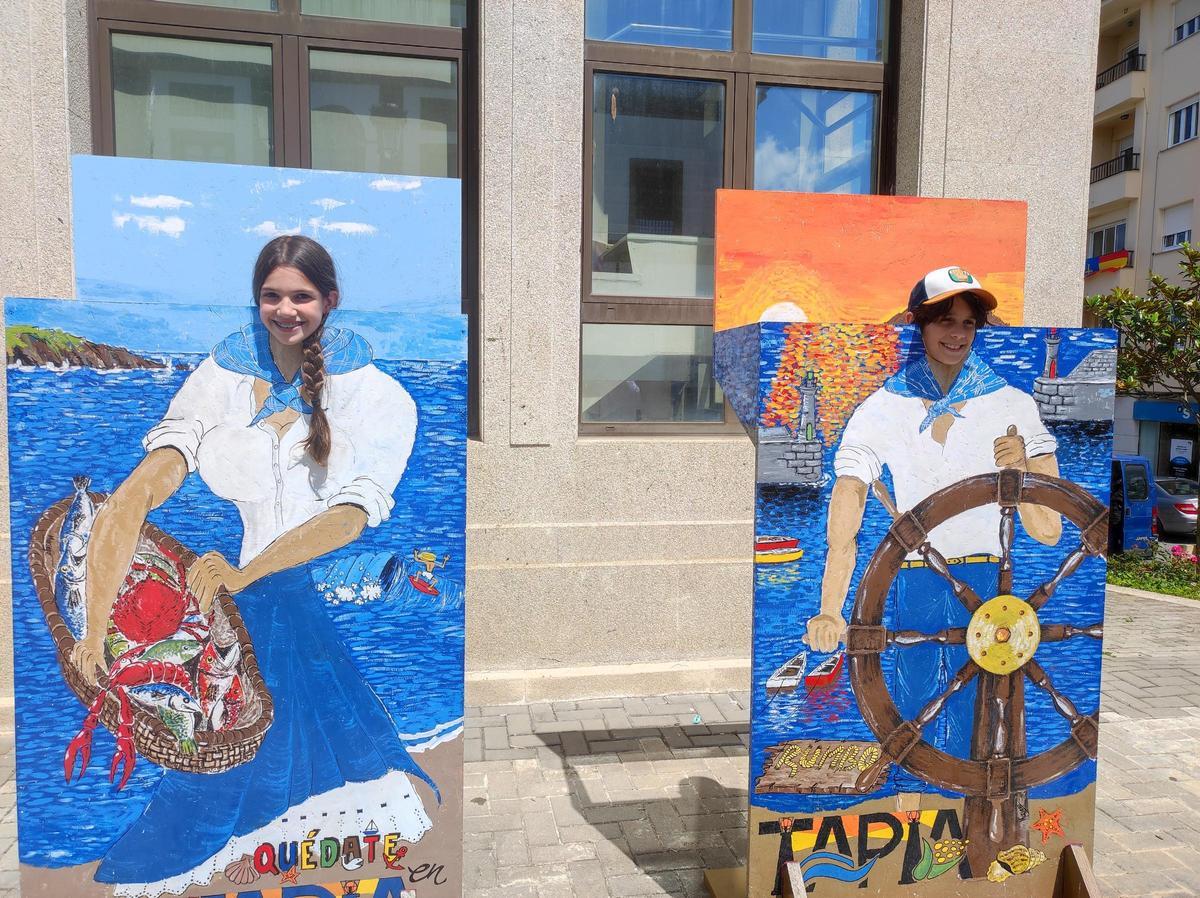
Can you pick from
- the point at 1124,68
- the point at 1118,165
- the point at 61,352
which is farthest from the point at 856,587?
Result: the point at 1124,68

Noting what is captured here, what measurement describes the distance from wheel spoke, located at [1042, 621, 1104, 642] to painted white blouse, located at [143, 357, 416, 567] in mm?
2630

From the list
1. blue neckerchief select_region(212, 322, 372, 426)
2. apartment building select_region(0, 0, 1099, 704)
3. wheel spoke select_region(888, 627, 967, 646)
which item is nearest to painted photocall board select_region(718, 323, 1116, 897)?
wheel spoke select_region(888, 627, 967, 646)

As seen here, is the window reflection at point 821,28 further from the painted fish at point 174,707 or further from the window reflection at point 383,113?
the painted fish at point 174,707

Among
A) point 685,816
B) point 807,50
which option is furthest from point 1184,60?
point 685,816

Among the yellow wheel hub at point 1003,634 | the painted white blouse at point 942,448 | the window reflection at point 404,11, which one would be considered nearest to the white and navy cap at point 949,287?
the painted white blouse at point 942,448

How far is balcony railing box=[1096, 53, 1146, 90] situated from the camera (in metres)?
26.1

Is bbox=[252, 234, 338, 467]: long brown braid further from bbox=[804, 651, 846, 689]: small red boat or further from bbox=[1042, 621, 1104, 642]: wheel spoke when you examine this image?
bbox=[1042, 621, 1104, 642]: wheel spoke

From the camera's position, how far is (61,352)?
2748mm

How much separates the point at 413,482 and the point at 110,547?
3.38ft

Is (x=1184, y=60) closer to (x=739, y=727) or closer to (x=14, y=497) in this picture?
(x=739, y=727)

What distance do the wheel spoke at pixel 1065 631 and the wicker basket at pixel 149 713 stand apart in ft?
9.91

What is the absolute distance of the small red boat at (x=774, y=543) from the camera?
10.4ft

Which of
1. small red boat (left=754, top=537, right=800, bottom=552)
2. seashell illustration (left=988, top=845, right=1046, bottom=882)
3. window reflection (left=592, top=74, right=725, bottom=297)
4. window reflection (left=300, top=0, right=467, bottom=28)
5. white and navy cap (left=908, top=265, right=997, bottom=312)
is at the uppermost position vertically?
window reflection (left=300, top=0, right=467, bottom=28)

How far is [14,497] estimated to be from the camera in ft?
9.14
